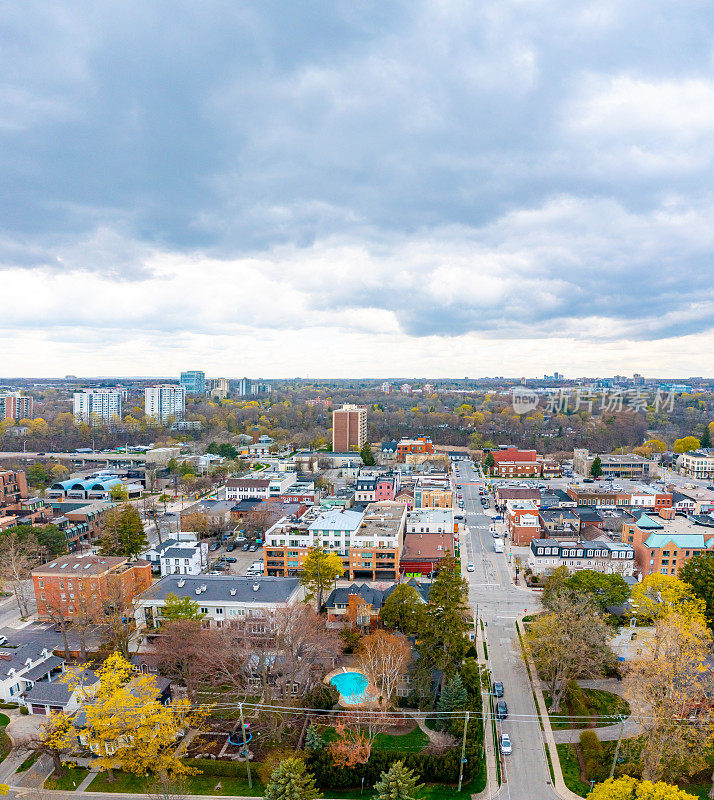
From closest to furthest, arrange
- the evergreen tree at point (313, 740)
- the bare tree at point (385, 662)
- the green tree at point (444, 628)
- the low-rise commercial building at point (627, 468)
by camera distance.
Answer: the evergreen tree at point (313, 740)
the bare tree at point (385, 662)
the green tree at point (444, 628)
the low-rise commercial building at point (627, 468)

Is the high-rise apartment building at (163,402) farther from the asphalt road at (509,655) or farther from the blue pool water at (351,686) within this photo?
the blue pool water at (351,686)

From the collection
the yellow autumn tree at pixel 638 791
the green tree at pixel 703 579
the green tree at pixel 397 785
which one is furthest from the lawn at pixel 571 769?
the green tree at pixel 703 579

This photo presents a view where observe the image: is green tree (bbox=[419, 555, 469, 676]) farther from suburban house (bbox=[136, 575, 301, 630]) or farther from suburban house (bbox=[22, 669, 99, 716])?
suburban house (bbox=[22, 669, 99, 716])

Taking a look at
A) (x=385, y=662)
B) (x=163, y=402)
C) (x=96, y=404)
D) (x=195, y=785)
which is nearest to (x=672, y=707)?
(x=385, y=662)

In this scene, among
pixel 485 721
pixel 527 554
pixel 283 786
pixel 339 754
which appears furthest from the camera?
pixel 527 554

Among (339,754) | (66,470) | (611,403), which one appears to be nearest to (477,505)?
(339,754)

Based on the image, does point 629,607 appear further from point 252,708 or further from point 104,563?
point 104,563
